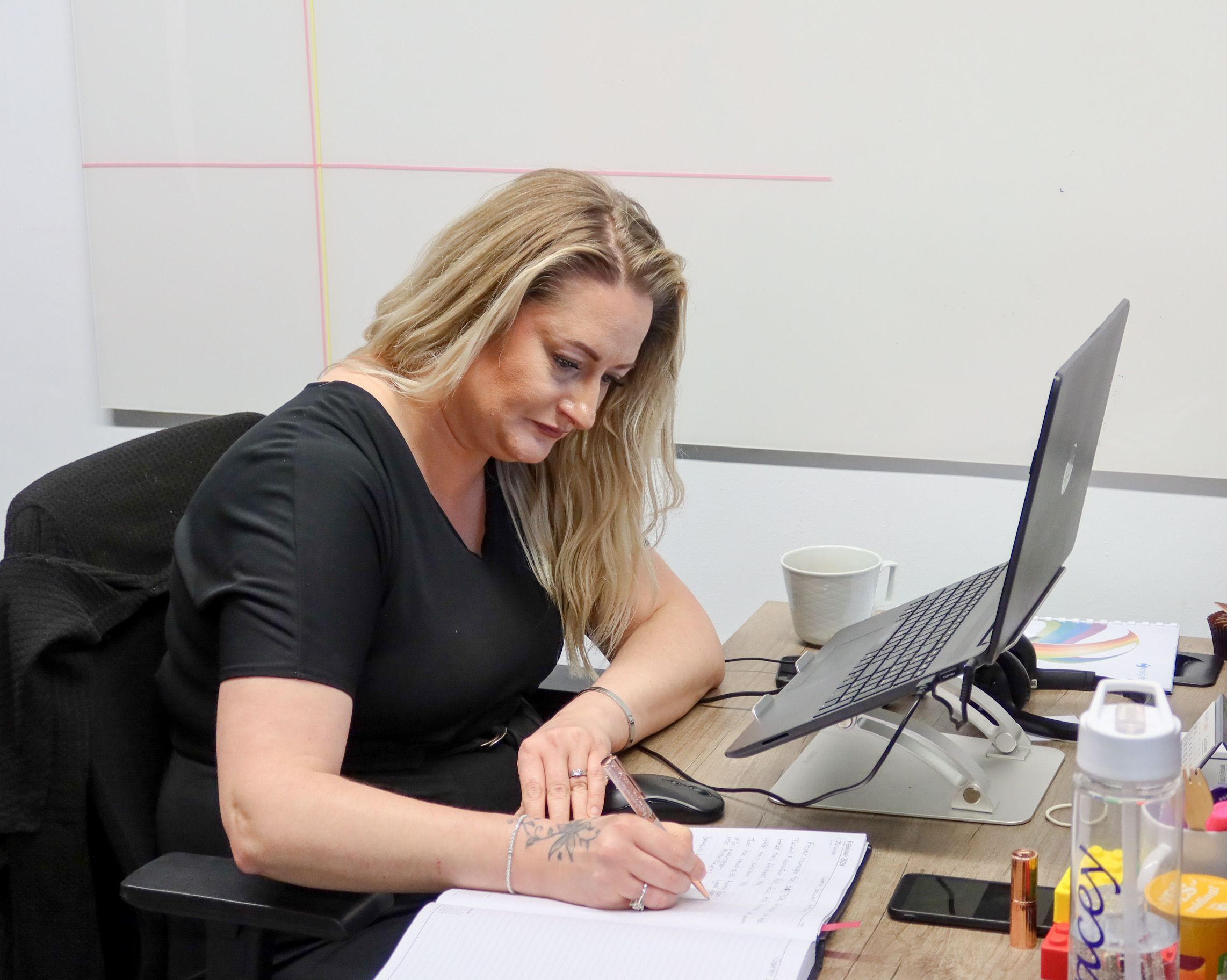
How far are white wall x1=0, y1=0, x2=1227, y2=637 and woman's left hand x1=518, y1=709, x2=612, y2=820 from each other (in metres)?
0.92

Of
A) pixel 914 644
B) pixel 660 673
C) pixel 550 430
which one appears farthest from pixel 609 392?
pixel 914 644

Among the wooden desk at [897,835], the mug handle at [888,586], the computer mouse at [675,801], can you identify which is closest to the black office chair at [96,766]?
the computer mouse at [675,801]

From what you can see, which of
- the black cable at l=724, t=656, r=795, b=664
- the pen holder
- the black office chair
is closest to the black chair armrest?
the black office chair

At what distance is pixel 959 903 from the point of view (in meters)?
0.85

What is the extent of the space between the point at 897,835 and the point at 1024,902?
184mm

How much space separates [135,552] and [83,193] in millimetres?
1237

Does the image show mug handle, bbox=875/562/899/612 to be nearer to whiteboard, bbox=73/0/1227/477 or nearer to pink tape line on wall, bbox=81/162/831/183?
whiteboard, bbox=73/0/1227/477

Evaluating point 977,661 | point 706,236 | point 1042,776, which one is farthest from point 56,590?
point 706,236

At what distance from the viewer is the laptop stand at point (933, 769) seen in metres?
1.01

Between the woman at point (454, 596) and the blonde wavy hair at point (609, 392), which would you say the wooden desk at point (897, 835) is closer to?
the woman at point (454, 596)

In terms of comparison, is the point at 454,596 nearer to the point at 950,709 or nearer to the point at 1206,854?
the point at 950,709

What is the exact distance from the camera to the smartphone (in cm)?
82

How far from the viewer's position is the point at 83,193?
214cm

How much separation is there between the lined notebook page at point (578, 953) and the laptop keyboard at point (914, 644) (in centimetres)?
24
